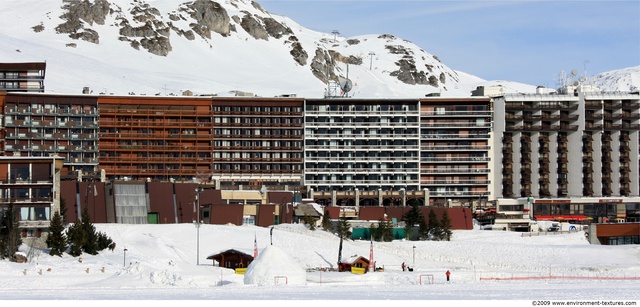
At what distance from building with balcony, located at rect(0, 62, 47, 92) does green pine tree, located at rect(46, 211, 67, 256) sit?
8007 cm

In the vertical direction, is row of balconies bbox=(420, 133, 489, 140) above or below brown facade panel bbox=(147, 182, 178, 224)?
above

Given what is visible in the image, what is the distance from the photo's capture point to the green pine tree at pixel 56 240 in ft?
351

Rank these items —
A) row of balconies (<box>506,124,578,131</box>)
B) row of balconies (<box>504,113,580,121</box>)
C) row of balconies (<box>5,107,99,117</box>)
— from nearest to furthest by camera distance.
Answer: row of balconies (<box>5,107,99,117</box>), row of balconies (<box>506,124,578,131</box>), row of balconies (<box>504,113,580,121</box>)

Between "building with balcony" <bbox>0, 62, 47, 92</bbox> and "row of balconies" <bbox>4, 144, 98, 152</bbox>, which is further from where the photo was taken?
"building with balcony" <bbox>0, 62, 47, 92</bbox>

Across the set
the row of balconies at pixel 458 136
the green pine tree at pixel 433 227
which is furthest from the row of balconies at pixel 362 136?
the green pine tree at pixel 433 227

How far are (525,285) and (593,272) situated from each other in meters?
27.0

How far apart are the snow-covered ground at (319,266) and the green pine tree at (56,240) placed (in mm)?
903

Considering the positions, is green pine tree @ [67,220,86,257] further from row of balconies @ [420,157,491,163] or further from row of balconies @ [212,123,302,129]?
row of balconies @ [420,157,491,163]

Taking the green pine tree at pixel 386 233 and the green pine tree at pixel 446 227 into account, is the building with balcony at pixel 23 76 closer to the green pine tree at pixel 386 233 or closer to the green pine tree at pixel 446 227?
the green pine tree at pixel 386 233

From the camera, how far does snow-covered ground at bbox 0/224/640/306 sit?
80.4 metres

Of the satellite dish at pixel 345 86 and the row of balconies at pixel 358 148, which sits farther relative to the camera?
the satellite dish at pixel 345 86

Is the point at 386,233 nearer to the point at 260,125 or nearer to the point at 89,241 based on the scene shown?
the point at 89,241

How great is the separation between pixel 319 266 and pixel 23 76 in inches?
3309

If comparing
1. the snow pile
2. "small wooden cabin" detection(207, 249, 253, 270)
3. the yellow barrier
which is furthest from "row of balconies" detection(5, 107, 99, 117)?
the snow pile
